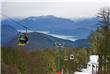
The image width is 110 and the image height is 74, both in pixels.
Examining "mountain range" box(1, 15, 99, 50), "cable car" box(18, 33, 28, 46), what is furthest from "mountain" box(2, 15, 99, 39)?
"cable car" box(18, 33, 28, 46)

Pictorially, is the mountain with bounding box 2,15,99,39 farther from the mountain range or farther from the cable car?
the cable car

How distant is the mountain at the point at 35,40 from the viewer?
13.8 feet

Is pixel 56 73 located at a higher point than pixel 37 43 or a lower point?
lower

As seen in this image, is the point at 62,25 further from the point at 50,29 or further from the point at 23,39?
the point at 23,39

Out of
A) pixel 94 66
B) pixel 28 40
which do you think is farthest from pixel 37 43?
pixel 94 66

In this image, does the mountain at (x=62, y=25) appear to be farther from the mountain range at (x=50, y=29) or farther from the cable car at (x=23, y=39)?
the cable car at (x=23, y=39)

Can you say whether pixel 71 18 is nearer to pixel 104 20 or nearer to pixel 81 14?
pixel 81 14

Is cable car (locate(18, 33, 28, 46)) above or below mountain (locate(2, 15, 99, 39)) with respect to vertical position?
below

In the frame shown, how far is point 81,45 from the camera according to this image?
4191mm

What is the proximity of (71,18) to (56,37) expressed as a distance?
306 mm

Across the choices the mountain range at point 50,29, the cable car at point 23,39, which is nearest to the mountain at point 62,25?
the mountain range at point 50,29

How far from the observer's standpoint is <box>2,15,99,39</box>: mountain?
13.7ft

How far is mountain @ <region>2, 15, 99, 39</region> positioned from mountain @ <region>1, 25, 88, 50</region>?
0.08 meters

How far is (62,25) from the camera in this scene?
4242mm
